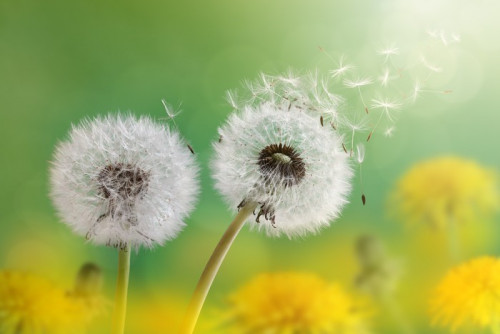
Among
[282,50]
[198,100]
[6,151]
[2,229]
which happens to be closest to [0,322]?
[2,229]

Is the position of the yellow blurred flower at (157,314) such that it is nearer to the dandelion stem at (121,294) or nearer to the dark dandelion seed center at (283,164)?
the dandelion stem at (121,294)

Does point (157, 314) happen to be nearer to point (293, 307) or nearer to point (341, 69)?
point (293, 307)

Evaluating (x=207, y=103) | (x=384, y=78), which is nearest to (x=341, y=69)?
(x=384, y=78)

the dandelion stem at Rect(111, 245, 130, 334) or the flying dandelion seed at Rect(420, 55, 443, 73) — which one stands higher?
the flying dandelion seed at Rect(420, 55, 443, 73)

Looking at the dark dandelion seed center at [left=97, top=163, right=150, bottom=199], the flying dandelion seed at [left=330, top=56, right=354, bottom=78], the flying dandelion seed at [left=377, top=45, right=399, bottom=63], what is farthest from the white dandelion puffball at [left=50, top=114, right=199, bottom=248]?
the flying dandelion seed at [left=377, top=45, right=399, bottom=63]

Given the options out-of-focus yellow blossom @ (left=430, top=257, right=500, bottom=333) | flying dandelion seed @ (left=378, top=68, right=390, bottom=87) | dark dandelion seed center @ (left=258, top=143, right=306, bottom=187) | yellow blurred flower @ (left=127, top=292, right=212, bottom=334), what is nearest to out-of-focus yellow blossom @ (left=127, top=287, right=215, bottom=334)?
yellow blurred flower @ (left=127, top=292, right=212, bottom=334)

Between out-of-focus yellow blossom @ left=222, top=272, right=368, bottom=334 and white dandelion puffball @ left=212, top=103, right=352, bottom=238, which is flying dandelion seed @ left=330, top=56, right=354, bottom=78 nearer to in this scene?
white dandelion puffball @ left=212, top=103, right=352, bottom=238

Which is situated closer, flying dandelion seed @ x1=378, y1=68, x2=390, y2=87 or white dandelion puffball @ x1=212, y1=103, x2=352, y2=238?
white dandelion puffball @ x1=212, y1=103, x2=352, y2=238

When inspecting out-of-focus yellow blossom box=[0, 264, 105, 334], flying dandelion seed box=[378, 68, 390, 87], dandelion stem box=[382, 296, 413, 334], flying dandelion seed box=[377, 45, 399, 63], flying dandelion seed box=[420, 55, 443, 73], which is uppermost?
flying dandelion seed box=[377, 45, 399, 63]
